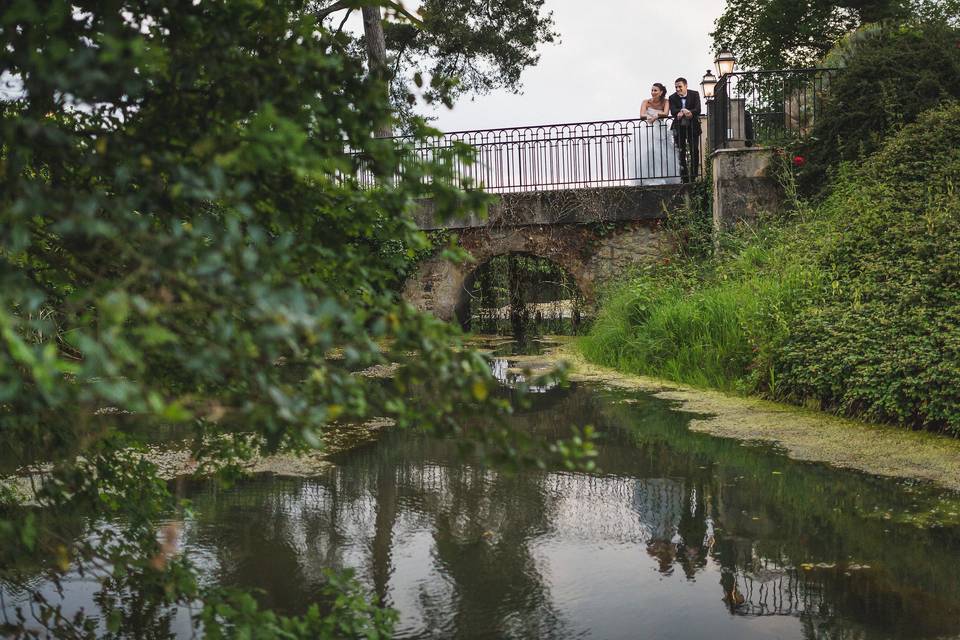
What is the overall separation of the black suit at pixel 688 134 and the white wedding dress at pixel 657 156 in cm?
38

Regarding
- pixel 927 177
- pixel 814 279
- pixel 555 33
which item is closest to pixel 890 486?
pixel 814 279

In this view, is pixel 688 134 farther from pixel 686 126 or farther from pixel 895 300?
pixel 895 300

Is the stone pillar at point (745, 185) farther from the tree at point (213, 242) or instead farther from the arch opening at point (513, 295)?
the tree at point (213, 242)

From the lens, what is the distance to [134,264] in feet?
7.57

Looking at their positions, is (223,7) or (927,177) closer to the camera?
(223,7)

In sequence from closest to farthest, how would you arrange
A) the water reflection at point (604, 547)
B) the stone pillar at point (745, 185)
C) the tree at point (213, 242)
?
the tree at point (213, 242) < the water reflection at point (604, 547) < the stone pillar at point (745, 185)

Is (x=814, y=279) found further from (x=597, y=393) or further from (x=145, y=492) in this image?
(x=145, y=492)

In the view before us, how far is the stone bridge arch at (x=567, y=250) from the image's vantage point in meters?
15.0

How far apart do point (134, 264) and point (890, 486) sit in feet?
14.9

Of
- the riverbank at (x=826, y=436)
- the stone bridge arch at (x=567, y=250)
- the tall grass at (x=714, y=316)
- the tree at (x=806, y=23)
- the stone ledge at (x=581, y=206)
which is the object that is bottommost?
the riverbank at (x=826, y=436)

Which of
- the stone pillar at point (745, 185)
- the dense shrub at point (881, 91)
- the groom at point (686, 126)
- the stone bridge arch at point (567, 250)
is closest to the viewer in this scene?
the dense shrub at point (881, 91)

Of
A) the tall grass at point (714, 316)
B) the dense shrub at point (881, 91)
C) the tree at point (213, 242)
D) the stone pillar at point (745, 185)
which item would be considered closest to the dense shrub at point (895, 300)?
the tall grass at point (714, 316)

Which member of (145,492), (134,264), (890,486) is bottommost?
(890,486)

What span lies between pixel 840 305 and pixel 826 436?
1.82 m
